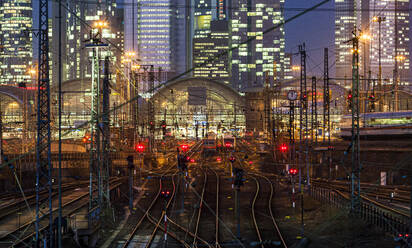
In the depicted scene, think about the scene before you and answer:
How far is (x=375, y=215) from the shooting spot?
19078 millimetres

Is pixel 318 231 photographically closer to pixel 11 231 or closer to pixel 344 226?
pixel 344 226

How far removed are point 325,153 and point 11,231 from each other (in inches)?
1126

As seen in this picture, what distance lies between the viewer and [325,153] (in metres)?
40.7

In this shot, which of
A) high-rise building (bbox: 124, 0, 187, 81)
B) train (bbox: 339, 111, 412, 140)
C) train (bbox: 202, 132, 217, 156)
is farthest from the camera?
high-rise building (bbox: 124, 0, 187, 81)

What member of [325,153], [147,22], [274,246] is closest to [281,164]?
[325,153]

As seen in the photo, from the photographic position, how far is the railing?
55.8 ft

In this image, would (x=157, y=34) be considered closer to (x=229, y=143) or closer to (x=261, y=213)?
(x=229, y=143)

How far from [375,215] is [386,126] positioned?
103 feet

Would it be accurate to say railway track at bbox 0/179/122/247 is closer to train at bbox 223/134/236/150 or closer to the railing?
the railing

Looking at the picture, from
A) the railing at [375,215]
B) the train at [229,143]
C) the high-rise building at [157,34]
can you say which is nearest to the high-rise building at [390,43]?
the high-rise building at [157,34]

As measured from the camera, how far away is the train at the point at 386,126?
45.9m

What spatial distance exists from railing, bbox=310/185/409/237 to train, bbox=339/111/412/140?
22.1 meters

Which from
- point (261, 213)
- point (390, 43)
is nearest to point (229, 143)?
point (261, 213)

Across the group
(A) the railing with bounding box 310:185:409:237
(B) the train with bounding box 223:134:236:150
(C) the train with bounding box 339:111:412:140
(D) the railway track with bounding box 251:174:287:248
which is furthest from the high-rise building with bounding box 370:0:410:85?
(A) the railing with bounding box 310:185:409:237
